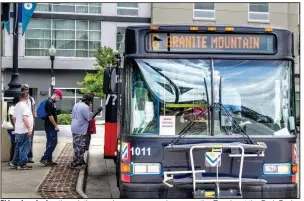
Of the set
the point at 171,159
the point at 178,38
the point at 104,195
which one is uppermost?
the point at 178,38

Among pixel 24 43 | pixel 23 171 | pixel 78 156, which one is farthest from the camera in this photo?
pixel 24 43

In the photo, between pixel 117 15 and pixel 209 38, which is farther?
pixel 117 15

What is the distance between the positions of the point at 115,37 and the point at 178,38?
31.7 metres

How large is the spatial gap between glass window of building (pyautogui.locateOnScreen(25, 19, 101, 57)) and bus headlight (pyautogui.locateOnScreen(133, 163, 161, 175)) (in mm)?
31245

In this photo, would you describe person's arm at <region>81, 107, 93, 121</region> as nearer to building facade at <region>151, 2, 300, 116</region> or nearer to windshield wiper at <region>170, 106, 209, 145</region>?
windshield wiper at <region>170, 106, 209, 145</region>

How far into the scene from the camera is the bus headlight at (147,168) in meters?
6.52

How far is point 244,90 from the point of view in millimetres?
6703

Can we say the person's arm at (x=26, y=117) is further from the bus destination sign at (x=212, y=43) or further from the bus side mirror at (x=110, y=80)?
the bus destination sign at (x=212, y=43)

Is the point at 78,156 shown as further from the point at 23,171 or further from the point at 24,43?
the point at 24,43

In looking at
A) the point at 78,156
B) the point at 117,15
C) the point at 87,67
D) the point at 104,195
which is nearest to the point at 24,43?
the point at 87,67

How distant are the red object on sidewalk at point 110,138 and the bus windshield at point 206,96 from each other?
527 cm

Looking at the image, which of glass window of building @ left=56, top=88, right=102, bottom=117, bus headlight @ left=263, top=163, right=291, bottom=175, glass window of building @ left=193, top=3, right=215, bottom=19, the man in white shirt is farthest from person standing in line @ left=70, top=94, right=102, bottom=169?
glass window of building @ left=193, top=3, right=215, bottom=19

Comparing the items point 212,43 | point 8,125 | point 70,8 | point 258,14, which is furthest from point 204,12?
point 212,43

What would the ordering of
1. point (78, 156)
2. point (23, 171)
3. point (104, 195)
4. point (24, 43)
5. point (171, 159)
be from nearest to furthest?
point (171, 159) < point (104, 195) < point (23, 171) < point (78, 156) < point (24, 43)
